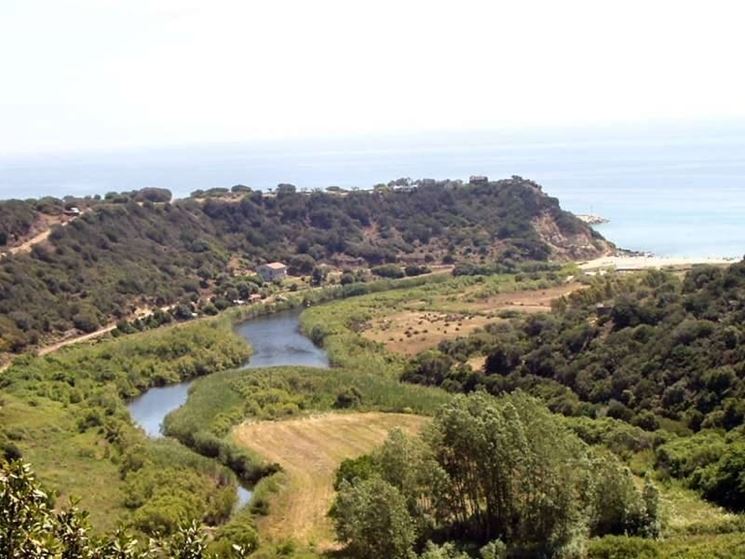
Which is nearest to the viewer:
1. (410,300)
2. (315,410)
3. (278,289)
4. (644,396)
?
(644,396)

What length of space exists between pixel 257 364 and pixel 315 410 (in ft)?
48.9

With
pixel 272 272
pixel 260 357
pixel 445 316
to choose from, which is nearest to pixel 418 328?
pixel 445 316

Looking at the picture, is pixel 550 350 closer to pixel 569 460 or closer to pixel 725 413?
pixel 725 413

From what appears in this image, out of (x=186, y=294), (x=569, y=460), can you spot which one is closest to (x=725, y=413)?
(x=569, y=460)

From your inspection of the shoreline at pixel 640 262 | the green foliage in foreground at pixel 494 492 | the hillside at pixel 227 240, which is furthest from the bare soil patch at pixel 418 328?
the green foliage in foreground at pixel 494 492

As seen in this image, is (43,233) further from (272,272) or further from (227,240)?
(272,272)

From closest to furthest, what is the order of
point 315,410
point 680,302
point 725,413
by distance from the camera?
point 725,413 → point 315,410 → point 680,302

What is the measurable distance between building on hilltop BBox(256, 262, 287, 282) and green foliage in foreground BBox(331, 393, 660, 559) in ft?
216

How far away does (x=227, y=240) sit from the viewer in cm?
9669

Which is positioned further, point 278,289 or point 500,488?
point 278,289

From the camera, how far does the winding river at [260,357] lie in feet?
144

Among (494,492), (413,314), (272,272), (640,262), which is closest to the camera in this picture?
(494,492)

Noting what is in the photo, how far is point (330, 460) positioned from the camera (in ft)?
111

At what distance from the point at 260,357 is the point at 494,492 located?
126 ft
